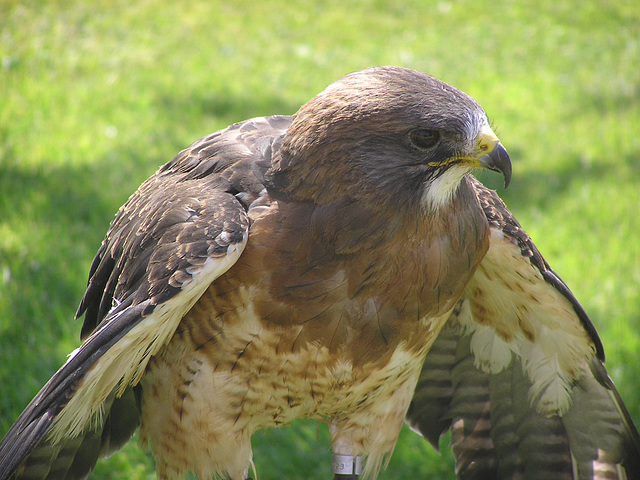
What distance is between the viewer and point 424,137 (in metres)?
2.67

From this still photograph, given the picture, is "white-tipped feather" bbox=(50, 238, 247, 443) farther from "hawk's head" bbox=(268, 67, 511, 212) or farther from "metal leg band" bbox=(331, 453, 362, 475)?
"metal leg band" bbox=(331, 453, 362, 475)

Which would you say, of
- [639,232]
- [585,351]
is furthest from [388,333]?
[639,232]

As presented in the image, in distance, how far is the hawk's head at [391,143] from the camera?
265cm

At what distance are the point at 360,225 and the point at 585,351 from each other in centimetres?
131

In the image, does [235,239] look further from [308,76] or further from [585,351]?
[308,76]

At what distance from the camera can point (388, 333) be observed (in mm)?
2965

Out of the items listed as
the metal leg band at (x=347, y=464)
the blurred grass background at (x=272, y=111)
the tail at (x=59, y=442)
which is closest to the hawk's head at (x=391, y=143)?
the tail at (x=59, y=442)

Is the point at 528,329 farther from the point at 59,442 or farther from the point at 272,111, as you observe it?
the point at 272,111

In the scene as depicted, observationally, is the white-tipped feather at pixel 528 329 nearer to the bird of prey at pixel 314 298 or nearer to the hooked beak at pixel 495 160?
the bird of prey at pixel 314 298

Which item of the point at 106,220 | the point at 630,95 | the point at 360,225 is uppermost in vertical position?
the point at 360,225

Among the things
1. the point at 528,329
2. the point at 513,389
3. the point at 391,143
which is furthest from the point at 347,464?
the point at 391,143

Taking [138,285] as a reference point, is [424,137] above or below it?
above

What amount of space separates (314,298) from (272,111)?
15.8 feet

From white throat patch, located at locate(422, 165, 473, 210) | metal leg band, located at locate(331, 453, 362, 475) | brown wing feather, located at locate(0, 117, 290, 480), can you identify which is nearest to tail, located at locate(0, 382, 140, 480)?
brown wing feather, located at locate(0, 117, 290, 480)
